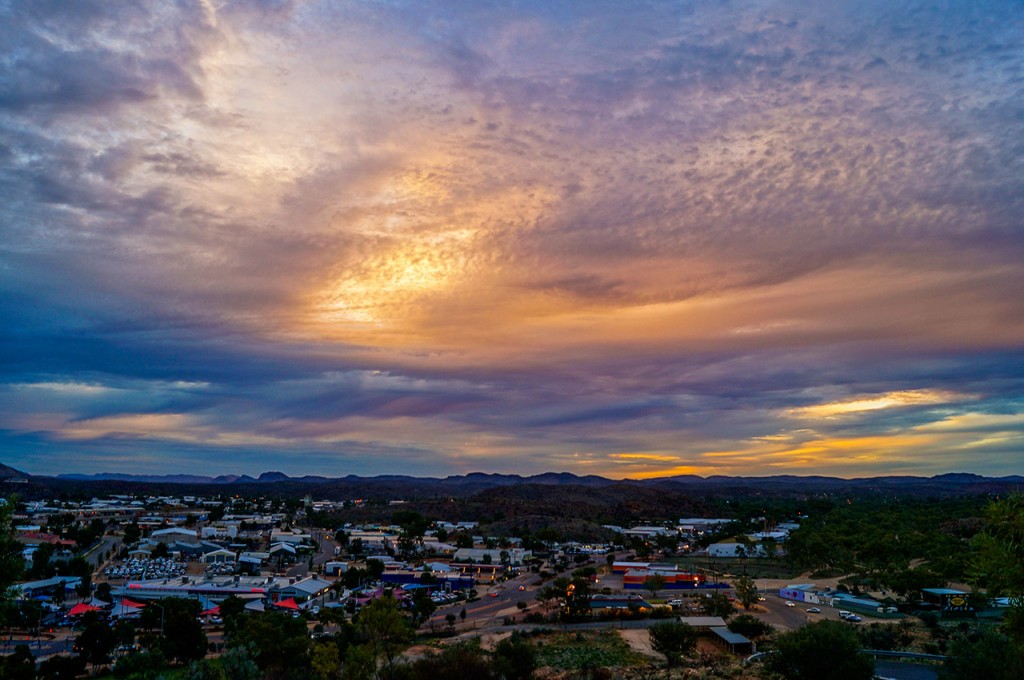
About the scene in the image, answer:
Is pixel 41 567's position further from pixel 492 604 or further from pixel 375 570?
pixel 492 604

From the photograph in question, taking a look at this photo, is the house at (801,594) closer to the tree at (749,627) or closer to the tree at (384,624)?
the tree at (749,627)

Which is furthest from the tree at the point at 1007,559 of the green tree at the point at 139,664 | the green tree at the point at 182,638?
the green tree at the point at 182,638

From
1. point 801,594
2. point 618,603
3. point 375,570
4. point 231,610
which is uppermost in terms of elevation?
point 231,610

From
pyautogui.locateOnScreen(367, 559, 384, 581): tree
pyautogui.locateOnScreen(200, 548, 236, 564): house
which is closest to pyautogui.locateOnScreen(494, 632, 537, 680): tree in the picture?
pyautogui.locateOnScreen(367, 559, 384, 581): tree

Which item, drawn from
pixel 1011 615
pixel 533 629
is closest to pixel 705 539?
pixel 533 629

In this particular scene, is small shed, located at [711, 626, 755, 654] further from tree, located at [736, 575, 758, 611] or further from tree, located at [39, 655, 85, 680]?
tree, located at [39, 655, 85, 680]

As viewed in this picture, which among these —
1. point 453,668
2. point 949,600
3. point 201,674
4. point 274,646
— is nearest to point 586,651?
point 453,668
